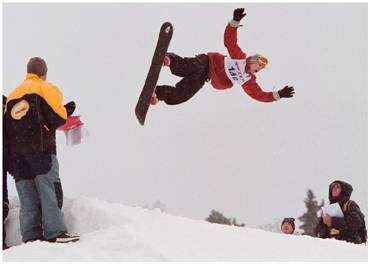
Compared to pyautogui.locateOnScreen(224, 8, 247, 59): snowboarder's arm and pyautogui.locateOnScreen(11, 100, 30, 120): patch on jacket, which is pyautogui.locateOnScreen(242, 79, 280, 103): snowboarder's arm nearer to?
pyautogui.locateOnScreen(224, 8, 247, 59): snowboarder's arm

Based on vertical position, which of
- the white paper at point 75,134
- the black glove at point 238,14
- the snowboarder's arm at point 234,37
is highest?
the black glove at point 238,14

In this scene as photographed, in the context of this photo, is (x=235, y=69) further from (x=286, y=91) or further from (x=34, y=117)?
(x=34, y=117)

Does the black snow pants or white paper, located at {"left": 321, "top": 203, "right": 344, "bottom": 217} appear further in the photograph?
the black snow pants

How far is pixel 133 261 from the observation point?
362 centimetres

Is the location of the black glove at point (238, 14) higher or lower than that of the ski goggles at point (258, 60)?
higher

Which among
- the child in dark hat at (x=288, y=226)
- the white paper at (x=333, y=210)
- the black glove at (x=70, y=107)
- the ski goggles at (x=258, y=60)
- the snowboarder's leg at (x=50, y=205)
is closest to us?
the snowboarder's leg at (x=50, y=205)

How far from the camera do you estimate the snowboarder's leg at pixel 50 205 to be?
447 cm

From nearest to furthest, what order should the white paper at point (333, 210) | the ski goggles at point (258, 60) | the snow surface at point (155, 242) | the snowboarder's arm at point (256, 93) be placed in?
the snow surface at point (155, 242) < the white paper at point (333, 210) < the ski goggles at point (258, 60) < the snowboarder's arm at point (256, 93)

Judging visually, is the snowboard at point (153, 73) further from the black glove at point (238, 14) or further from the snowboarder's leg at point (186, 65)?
the black glove at point (238, 14)

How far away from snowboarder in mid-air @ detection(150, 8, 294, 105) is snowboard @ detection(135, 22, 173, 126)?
0.38 m

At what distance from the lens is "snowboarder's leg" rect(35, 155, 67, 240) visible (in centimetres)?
447

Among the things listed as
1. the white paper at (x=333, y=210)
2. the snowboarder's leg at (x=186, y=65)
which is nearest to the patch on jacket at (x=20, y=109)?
the snowboarder's leg at (x=186, y=65)

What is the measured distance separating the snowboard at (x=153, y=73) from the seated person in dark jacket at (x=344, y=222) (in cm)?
247

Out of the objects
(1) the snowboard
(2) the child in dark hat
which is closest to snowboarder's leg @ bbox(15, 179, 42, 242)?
(1) the snowboard
